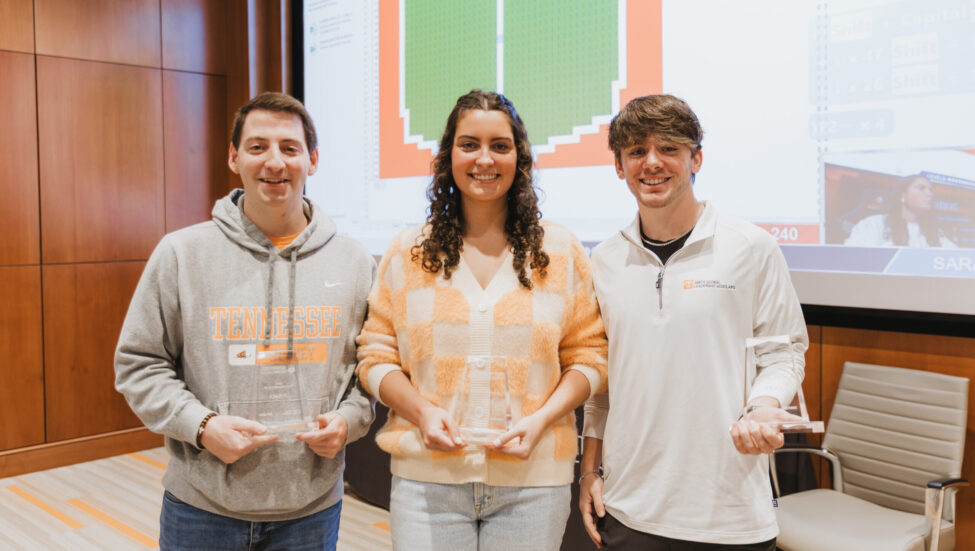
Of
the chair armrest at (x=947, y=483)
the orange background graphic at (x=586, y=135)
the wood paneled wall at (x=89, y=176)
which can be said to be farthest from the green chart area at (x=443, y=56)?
the chair armrest at (x=947, y=483)

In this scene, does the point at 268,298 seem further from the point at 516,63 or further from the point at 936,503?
the point at 516,63

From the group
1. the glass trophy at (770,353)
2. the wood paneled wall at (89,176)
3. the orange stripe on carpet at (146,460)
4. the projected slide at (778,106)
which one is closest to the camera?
the glass trophy at (770,353)

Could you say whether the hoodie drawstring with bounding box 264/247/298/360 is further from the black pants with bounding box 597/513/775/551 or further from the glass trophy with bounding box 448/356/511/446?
the black pants with bounding box 597/513/775/551

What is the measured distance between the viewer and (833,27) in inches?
95.8

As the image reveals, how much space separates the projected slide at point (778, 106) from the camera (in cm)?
226

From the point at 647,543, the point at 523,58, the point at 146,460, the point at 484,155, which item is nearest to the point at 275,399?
the point at 484,155

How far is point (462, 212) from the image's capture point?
5.24 feet

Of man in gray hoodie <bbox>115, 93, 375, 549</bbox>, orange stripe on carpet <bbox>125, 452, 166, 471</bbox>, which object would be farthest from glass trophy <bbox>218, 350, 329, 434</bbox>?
orange stripe on carpet <bbox>125, 452, 166, 471</bbox>

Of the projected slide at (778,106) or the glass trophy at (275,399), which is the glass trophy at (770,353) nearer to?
the projected slide at (778,106)

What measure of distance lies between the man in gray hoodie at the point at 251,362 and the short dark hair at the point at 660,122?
68 centimetres

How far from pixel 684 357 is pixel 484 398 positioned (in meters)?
0.39

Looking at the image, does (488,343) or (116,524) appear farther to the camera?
(116,524)

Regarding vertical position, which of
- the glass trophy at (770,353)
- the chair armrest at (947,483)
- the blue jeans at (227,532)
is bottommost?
the chair armrest at (947,483)

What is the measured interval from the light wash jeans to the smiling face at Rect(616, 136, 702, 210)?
612 millimetres
